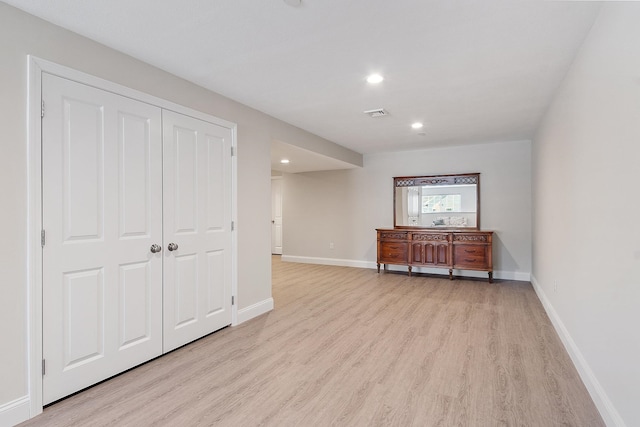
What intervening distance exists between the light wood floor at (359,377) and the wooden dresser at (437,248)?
152 cm

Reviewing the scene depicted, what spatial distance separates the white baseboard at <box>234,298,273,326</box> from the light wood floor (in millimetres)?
88

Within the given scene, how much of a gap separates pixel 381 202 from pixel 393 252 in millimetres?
1132

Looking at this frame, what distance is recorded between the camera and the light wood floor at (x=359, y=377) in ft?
6.51

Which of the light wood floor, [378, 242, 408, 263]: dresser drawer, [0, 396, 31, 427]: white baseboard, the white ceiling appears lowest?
the light wood floor

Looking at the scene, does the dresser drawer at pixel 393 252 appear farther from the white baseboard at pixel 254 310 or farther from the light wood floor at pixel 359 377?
the white baseboard at pixel 254 310

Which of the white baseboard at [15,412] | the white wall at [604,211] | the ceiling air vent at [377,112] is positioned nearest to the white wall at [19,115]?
the white baseboard at [15,412]

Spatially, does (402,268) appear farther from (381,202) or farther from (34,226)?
(34,226)

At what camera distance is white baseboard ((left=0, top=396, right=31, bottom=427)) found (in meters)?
1.87

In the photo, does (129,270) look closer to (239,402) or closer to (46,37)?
(239,402)

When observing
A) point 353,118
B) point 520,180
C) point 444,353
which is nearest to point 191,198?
point 353,118

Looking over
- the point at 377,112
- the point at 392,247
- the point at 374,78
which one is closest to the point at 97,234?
the point at 374,78

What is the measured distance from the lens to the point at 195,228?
10.2ft

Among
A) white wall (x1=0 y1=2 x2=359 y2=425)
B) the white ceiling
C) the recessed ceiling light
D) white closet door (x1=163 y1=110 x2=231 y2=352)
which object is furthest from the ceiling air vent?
white wall (x1=0 y1=2 x2=359 y2=425)

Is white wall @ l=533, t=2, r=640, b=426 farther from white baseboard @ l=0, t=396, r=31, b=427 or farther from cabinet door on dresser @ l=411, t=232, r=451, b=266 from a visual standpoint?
white baseboard @ l=0, t=396, r=31, b=427
